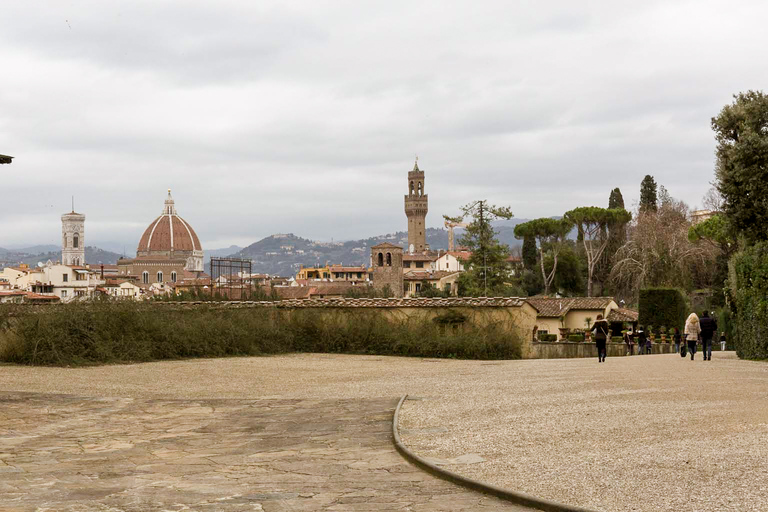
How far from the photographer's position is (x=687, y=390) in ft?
36.1

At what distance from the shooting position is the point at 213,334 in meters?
21.3

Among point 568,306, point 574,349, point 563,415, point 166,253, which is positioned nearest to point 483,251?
point 568,306

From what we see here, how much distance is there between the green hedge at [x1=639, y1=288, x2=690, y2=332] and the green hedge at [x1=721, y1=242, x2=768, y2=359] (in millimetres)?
22328

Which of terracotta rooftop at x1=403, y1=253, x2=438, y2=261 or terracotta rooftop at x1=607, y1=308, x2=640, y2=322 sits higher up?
terracotta rooftop at x1=403, y1=253, x2=438, y2=261

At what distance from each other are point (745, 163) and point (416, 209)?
118008 millimetres

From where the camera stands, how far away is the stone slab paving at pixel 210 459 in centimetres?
620

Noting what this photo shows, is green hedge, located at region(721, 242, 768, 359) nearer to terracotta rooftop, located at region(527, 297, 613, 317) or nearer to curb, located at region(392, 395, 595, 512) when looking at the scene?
curb, located at region(392, 395, 595, 512)

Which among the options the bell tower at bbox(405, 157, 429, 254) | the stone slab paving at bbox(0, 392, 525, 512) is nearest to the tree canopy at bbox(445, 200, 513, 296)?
the stone slab paving at bbox(0, 392, 525, 512)

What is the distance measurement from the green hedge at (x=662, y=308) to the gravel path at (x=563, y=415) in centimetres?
2636

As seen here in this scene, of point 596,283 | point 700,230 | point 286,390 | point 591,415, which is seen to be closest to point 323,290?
point 596,283

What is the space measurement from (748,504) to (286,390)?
9051 mm

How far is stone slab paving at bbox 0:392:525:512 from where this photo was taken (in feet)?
20.3

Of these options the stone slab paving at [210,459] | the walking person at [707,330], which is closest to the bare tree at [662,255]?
the walking person at [707,330]

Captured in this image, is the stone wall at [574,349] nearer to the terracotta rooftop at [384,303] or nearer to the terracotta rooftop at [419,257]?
the terracotta rooftop at [384,303]
